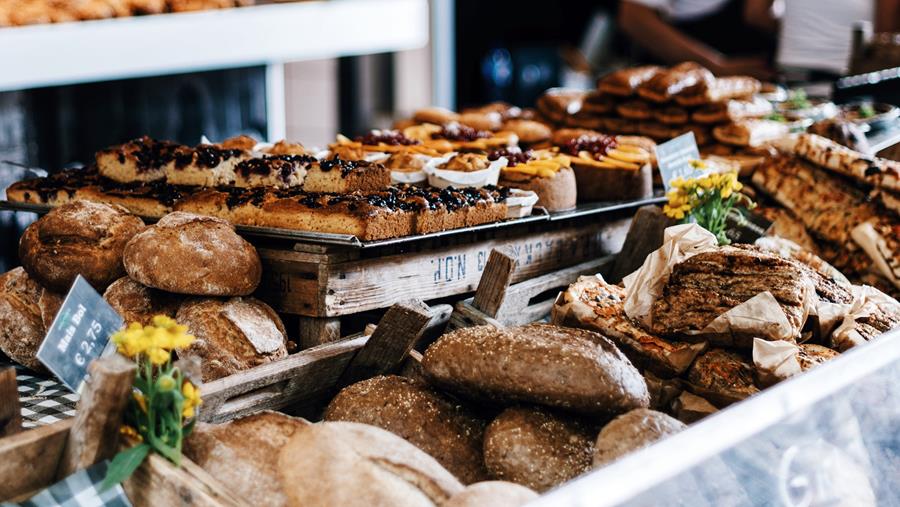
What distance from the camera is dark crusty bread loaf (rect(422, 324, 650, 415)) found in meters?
1.82

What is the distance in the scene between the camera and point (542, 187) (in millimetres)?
3248

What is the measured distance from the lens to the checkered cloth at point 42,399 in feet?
7.45

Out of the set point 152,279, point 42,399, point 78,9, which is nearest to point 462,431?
point 152,279

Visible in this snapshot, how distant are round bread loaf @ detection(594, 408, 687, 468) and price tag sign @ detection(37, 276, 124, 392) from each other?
3.12 feet

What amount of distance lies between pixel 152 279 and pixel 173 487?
1.04 m

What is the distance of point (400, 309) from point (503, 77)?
903 cm

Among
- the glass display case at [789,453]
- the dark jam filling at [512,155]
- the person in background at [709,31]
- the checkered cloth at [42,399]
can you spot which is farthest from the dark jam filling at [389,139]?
the person in background at [709,31]

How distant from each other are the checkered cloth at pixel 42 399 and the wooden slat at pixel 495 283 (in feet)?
3.59

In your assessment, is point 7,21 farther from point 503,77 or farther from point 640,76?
point 503,77

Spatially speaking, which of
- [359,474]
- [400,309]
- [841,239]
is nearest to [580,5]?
[841,239]

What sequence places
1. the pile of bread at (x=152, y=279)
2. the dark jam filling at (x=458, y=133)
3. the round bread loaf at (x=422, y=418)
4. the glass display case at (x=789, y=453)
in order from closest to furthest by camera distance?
the glass display case at (x=789, y=453)
the round bread loaf at (x=422, y=418)
the pile of bread at (x=152, y=279)
the dark jam filling at (x=458, y=133)

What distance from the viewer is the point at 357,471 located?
4.95 feet

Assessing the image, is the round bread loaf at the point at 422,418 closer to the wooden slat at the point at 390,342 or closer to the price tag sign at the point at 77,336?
the wooden slat at the point at 390,342

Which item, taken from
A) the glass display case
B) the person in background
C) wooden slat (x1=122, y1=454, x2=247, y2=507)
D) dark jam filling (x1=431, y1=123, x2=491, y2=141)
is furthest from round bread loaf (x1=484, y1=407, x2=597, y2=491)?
the person in background
